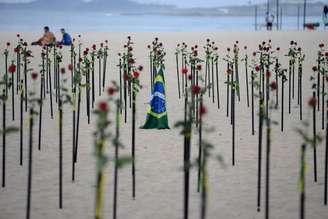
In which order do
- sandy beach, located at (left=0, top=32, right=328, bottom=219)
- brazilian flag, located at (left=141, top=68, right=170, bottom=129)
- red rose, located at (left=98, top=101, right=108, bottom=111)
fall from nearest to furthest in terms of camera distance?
red rose, located at (left=98, top=101, right=108, bottom=111) → sandy beach, located at (left=0, top=32, right=328, bottom=219) → brazilian flag, located at (left=141, top=68, right=170, bottom=129)

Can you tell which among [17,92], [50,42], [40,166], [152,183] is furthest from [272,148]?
[50,42]

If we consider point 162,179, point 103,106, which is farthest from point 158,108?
point 103,106

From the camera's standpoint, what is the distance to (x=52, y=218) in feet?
25.4

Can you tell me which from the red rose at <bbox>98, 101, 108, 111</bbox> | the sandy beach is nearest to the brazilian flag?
the sandy beach

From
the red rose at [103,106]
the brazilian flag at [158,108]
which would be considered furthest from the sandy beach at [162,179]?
the red rose at [103,106]

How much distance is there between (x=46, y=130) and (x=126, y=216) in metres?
6.22

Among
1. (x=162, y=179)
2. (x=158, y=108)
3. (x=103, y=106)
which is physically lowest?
(x=162, y=179)

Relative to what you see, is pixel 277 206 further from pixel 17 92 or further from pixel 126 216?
pixel 17 92

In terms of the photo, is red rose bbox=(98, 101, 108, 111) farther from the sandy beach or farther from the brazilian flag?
the brazilian flag

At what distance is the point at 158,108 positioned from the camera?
13008mm

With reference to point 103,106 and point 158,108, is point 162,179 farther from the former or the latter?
point 103,106

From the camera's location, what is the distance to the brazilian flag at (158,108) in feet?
41.8

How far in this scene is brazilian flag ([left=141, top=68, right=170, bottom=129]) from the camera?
12750 mm

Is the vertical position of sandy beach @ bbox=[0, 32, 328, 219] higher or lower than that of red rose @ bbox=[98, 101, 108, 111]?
lower
